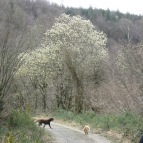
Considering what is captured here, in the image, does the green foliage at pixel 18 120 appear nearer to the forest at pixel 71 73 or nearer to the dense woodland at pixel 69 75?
the dense woodland at pixel 69 75

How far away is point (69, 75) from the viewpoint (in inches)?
1148

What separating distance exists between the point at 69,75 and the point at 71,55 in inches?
82.2

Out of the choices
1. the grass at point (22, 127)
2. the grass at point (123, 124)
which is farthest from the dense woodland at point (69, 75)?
the grass at point (123, 124)

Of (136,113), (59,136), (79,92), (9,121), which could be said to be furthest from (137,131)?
(79,92)

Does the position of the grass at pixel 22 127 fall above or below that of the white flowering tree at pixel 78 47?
below

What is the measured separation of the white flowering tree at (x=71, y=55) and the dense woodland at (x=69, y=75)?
10 centimetres

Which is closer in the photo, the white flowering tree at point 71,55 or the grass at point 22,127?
the grass at point 22,127

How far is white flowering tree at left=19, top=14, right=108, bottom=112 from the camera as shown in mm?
28188

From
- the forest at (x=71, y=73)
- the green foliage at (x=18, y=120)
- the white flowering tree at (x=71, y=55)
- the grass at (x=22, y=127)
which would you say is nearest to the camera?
the grass at (x=22, y=127)

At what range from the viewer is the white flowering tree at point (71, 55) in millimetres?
28188

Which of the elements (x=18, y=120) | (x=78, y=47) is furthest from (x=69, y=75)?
(x=18, y=120)

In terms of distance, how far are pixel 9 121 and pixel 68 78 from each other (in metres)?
16.7

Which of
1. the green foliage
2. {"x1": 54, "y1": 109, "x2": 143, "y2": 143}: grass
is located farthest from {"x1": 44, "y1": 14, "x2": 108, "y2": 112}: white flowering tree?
the green foliage

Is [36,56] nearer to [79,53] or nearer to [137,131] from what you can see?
[79,53]
